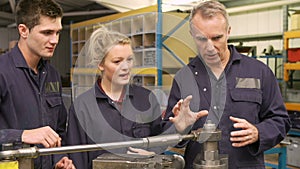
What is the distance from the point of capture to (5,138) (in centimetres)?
91

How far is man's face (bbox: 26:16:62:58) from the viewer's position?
4.21 feet

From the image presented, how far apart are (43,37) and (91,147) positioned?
28.8 inches

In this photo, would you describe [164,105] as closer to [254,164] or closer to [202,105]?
[202,105]

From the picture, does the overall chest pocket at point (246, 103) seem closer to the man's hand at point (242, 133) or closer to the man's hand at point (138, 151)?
the man's hand at point (242, 133)

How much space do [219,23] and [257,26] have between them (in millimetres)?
4075

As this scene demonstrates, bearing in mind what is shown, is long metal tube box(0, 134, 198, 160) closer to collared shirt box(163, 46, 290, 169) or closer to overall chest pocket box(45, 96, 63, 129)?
collared shirt box(163, 46, 290, 169)

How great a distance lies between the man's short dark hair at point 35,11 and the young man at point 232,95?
0.53m

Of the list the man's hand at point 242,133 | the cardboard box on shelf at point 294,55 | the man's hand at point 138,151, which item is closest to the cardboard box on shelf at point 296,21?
the cardboard box on shelf at point 294,55

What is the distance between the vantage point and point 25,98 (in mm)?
1250

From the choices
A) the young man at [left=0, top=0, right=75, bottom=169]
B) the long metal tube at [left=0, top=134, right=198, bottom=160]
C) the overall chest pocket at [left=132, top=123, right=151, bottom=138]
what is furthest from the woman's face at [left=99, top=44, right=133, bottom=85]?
the young man at [left=0, top=0, right=75, bottom=169]

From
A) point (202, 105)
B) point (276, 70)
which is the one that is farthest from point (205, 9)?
point (276, 70)

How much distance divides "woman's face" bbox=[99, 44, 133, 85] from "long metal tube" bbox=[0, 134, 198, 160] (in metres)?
0.25

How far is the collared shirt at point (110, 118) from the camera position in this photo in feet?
3.14

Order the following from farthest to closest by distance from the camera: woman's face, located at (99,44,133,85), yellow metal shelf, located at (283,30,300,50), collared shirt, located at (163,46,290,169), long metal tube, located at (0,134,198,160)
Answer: yellow metal shelf, located at (283,30,300,50) → collared shirt, located at (163,46,290,169) → woman's face, located at (99,44,133,85) → long metal tube, located at (0,134,198,160)
